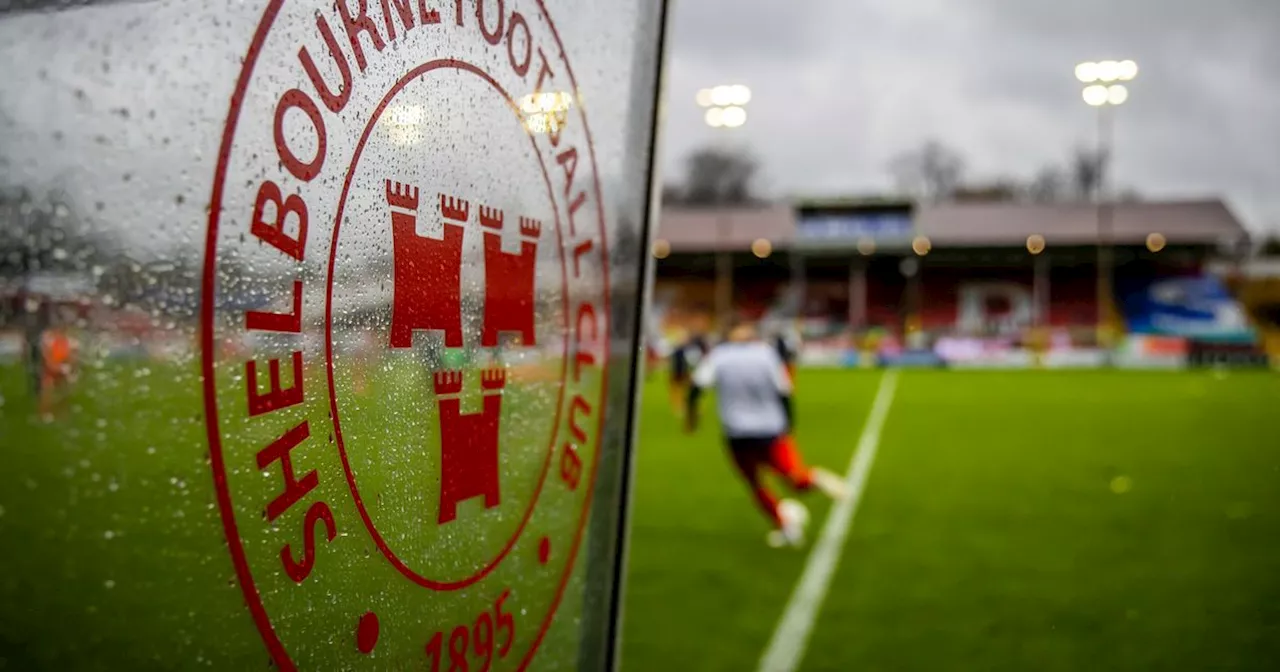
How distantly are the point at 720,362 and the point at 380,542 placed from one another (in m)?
6.27

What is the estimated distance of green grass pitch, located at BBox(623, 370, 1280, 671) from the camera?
455 cm

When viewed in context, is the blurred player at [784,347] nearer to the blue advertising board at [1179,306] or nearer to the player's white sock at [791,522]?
the player's white sock at [791,522]

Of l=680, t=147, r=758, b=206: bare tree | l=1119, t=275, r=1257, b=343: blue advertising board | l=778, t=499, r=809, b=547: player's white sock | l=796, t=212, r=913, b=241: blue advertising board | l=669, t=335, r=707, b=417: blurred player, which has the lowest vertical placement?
l=778, t=499, r=809, b=547: player's white sock

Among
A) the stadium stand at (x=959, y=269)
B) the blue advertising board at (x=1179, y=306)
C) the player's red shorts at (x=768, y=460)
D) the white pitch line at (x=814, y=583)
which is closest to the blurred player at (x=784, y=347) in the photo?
the white pitch line at (x=814, y=583)

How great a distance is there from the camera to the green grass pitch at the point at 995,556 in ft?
14.9

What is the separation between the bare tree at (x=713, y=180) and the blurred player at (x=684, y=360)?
4548 cm

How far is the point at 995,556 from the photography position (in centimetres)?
627

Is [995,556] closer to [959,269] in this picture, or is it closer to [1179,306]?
[1179,306]

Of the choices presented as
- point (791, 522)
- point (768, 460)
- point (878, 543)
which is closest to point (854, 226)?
point (768, 460)

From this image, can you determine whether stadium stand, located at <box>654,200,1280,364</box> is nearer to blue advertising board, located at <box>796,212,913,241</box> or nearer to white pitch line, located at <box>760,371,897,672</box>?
blue advertising board, located at <box>796,212,913,241</box>

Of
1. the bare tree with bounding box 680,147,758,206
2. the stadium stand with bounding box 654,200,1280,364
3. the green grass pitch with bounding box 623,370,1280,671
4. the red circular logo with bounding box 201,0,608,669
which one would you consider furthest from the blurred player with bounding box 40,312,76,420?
the bare tree with bounding box 680,147,758,206

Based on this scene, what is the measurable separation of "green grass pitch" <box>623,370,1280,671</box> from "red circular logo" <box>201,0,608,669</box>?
129 inches

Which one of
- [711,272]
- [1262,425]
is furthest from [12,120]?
[711,272]

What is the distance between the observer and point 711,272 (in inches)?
1683
